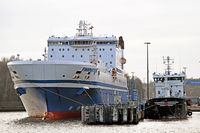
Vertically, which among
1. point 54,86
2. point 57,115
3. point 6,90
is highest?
point 6,90

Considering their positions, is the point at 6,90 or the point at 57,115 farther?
the point at 6,90

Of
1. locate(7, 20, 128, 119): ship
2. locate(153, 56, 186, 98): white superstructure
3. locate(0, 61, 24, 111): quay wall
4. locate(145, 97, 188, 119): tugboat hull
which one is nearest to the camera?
locate(7, 20, 128, 119): ship

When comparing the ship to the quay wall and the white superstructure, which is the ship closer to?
the white superstructure

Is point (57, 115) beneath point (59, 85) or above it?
beneath

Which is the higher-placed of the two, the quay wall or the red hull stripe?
the quay wall

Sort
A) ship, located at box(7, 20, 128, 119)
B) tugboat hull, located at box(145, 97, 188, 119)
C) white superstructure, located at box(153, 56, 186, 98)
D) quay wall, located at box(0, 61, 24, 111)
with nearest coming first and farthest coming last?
1. ship, located at box(7, 20, 128, 119)
2. tugboat hull, located at box(145, 97, 188, 119)
3. white superstructure, located at box(153, 56, 186, 98)
4. quay wall, located at box(0, 61, 24, 111)

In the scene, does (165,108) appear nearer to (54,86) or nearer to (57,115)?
(57,115)

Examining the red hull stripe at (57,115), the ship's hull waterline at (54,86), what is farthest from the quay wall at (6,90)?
the red hull stripe at (57,115)

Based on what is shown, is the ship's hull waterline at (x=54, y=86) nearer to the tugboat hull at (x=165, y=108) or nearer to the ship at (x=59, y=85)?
the ship at (x=59, y=85)

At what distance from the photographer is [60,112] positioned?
5097 cm

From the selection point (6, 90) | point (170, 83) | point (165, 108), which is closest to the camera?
point (165, 108)

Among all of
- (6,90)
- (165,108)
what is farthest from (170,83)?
(6,90)

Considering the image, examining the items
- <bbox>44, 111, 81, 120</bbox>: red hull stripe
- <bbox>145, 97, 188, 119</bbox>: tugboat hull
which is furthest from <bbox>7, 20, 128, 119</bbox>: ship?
<bbox>145, 97, 188, 119</bbox>: tugboat hull

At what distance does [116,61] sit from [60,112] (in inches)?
671
